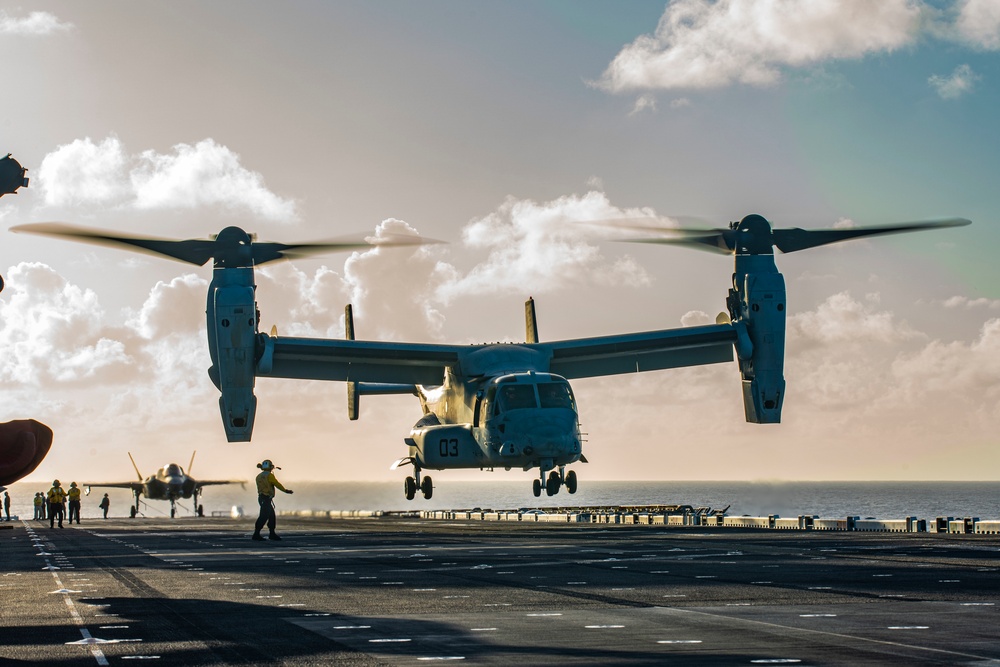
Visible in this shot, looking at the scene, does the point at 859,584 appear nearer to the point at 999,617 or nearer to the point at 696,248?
the point at 999,617

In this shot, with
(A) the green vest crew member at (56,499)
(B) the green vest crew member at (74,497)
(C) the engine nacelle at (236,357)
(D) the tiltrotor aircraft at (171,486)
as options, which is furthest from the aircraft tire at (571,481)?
(D) the tiltrotor aircraft at (171,486)

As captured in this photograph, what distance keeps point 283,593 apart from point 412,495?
1346 inches

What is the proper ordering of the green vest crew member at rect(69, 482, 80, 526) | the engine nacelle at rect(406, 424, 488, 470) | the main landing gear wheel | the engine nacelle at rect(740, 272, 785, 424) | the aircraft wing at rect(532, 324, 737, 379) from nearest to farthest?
1. the main landing gear wheel
2. the engine nacelle at rect(406, 424, 488, 470)
3. the engine nacelle at rect(740, 272, 785, 424)
4. the aircraft wing at rect(532, 324, 737, 379)
5. the green vest crew member at rect(69, 482, 80, 526)

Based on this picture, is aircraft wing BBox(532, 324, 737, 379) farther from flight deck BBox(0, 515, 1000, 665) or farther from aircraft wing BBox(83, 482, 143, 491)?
aircraft wing BBox(83, 482, 143, 491)

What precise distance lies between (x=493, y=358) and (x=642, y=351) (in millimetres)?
7779

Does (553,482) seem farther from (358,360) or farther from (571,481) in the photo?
(358,360)

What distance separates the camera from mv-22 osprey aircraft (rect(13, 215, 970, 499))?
1534 inches

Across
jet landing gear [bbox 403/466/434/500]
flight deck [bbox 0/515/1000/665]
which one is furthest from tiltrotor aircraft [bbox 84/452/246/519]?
flight deck [bbox 0/515/1000/665]

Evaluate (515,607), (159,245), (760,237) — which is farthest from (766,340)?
(515,607)

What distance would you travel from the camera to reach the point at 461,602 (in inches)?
571

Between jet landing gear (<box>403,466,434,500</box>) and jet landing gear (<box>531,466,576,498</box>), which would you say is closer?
jet landing gear (<box>531,466,576,498</box>)

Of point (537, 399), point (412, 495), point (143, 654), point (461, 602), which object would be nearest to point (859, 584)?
point (461, 602)

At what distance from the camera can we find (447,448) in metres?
43.7

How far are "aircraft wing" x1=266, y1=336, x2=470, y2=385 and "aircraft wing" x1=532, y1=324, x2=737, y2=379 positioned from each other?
448 centimetres
